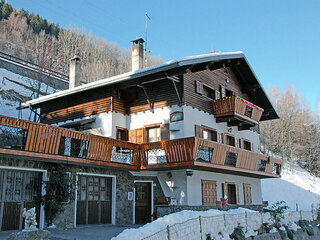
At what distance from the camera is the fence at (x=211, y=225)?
24.6 ft

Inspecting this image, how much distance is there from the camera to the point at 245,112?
58.6 feet

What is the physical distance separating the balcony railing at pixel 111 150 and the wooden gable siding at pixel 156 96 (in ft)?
7.92

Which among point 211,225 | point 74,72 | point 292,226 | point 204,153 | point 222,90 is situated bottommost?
point 292,226

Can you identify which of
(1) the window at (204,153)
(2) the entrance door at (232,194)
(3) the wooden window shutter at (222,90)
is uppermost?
(3) the wooden window shutter at (222,90)

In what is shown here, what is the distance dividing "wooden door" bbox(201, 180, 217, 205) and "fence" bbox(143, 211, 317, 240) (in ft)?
10.0

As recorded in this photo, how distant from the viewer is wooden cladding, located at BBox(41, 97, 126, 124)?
16875 millimetres

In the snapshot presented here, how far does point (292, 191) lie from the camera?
29.5 meters

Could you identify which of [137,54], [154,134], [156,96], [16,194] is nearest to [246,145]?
[154,134]

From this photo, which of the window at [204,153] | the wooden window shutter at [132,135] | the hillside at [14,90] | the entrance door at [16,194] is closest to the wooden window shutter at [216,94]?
the window at [204,153]

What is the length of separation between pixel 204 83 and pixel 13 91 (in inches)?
1015

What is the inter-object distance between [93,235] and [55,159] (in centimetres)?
305

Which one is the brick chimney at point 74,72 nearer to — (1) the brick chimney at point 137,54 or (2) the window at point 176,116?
(1) the brick chimney at point 137,54

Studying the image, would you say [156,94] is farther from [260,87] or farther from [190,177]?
[260,87]

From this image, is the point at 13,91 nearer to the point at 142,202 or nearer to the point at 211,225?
the point at 142,202
